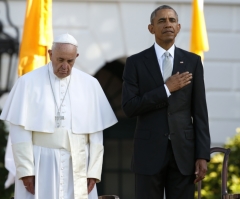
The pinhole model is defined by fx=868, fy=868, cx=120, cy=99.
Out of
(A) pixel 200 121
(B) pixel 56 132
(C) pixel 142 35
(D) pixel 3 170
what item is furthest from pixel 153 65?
(C) pixel 142 35

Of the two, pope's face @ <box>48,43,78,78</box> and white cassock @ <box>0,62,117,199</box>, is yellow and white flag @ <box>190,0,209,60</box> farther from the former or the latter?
pope's face @ <box>48,43,78,78</box>

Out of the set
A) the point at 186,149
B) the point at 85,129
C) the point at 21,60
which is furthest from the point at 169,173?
the point at 21,60

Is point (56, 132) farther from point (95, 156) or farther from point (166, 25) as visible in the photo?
point (166, 25)

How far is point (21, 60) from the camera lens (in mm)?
8359

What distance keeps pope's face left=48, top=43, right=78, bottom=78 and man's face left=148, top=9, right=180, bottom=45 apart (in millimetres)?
599

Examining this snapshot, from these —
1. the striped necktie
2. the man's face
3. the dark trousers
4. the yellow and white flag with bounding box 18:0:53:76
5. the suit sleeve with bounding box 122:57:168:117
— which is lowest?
the dark trousers

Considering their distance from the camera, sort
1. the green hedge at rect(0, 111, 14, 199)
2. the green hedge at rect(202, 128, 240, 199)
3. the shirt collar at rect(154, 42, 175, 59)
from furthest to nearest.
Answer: the green hedge at rect(0, 111, 14, 199)
the green hedge at rect(202, 128, 240, 199)
the shirt collar at rect(154, 42, 175, 59)

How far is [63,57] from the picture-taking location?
585 cm

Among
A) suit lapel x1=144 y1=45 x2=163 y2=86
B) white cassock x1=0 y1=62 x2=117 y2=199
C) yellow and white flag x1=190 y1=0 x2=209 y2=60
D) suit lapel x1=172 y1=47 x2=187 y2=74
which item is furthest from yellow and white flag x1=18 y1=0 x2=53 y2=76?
suit lapel x1=172 y1=47 x2=187 y2=74

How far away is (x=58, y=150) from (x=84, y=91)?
0.48m

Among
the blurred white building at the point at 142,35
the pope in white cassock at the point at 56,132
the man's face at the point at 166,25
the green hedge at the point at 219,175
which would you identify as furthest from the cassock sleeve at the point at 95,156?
the blurred white building at the point at 142,35

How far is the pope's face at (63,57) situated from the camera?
5.85 meters

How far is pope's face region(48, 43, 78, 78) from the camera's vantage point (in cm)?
585

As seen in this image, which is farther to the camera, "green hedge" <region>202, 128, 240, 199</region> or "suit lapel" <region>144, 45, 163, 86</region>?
"green hedge" <region>202, 128, 240, 199</region>
